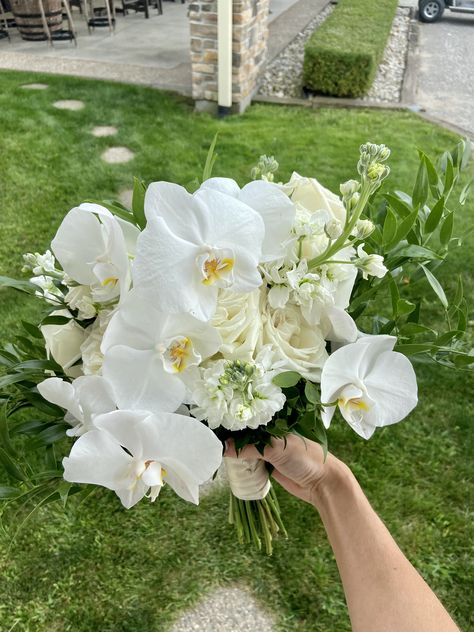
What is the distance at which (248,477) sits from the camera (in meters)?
1.49

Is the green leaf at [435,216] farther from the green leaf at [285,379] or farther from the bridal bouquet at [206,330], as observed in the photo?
the green leaf at [285,379]

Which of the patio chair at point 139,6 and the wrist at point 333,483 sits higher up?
the wrist at point 333,483

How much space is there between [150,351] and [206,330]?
0.09 metres

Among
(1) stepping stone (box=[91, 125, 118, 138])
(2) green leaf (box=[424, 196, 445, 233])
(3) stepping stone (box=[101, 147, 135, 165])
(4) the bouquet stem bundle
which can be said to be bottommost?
(1) stepping stone (box=[91, 125, 118, 138])

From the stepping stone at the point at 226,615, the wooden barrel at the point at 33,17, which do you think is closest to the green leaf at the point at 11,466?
the stepping stone at the point at 226,615

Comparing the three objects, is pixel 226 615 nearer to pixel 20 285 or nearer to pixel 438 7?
pixel 20 285

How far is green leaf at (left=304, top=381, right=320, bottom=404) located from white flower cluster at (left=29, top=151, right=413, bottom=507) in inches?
0.8

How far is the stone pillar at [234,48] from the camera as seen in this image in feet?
15.9

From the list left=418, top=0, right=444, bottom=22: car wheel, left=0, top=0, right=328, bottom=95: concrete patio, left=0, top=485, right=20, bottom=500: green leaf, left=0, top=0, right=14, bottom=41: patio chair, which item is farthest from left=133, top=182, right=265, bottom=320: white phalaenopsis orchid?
left=418, top=0, right=444, bottom=22: car wheel

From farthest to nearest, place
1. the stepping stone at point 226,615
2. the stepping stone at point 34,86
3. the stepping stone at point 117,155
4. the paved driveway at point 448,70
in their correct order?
the paved driveway at point 448,70
the stepping stone at point 34,86
the stepping stone at point 117,155
the stepping stone at point 226,615

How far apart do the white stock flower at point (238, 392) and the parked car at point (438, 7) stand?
1139 centimetres

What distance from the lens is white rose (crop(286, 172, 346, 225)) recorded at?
982mm

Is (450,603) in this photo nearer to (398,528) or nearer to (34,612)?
(398,528)

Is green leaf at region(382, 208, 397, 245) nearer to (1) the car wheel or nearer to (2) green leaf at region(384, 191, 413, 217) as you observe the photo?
(2) green leaf at region(384, 191, 413, 217)
